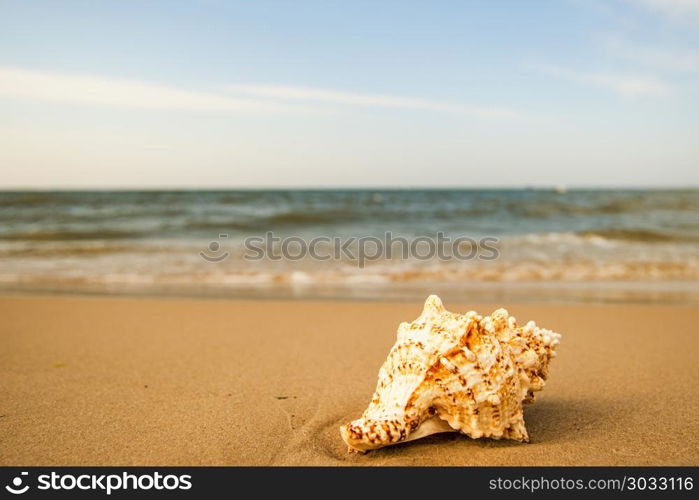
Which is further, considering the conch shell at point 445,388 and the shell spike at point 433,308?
the shell spike at point 433,308

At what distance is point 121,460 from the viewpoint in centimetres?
251

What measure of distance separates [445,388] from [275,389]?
159cm

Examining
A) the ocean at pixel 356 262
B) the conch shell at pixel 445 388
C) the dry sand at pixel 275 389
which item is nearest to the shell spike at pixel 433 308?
the conch shell at pixel 445 388

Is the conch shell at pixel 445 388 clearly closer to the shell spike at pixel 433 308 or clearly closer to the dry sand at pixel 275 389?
the shell spike at pixel 433 308

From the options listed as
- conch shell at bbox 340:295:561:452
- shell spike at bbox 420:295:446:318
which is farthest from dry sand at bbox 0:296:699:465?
shell spike at bbox 420:295:446:318

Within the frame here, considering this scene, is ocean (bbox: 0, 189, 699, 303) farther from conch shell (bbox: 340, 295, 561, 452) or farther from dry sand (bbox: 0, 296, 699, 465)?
conch shell (bbox: 340, 295, 561, 452)

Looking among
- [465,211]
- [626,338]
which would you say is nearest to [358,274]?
[626,338]

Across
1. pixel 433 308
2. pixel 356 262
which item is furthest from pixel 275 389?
pixel 356 262

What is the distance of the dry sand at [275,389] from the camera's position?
2.56m

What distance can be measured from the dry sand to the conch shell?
0.16m

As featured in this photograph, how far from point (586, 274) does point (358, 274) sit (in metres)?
4.04

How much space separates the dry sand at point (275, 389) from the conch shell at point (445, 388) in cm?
16

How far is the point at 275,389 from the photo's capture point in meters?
3.59
